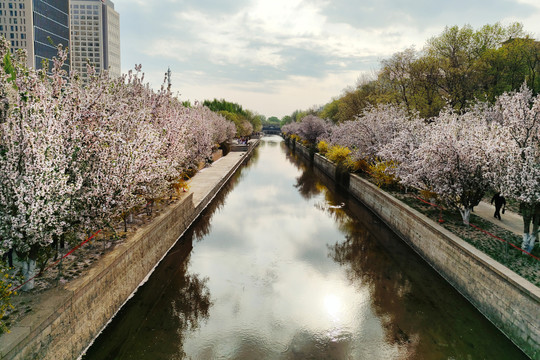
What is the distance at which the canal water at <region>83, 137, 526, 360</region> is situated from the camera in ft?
30.1

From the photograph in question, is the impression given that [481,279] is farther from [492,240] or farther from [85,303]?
[85,303]

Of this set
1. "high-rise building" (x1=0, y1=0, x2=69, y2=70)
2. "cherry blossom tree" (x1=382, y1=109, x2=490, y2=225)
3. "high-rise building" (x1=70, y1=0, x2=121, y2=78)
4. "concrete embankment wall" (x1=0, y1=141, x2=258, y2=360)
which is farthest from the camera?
"high-rise building" (x1=70, y1=0, x2=121, y2=78)

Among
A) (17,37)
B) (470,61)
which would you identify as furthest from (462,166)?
(17,37)

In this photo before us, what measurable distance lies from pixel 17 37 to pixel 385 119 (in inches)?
4317

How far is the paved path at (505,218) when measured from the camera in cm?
1498

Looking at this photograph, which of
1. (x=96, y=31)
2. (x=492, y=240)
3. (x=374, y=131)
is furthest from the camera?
(x=96, y=31)

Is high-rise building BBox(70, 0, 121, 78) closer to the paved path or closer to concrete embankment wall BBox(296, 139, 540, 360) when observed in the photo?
the paved path

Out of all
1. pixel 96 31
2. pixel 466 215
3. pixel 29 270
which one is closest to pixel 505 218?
pixel 466 215

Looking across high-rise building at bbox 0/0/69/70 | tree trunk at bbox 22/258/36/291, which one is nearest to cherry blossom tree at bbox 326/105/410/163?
tree trunk at bbox 22/258/36/291

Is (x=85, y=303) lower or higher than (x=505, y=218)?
lower

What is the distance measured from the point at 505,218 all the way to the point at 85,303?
17235 mm

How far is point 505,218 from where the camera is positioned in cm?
1655

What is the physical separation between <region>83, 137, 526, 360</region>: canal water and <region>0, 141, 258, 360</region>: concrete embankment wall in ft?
1.86

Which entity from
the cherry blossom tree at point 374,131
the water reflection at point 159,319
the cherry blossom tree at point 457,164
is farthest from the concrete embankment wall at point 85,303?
the cherry blossom tree at point 374,131
